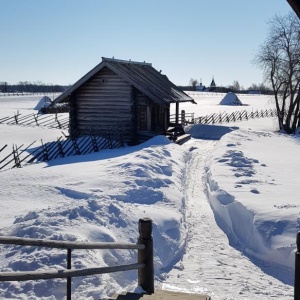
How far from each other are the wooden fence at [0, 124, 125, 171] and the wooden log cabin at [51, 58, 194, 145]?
2.13 feet

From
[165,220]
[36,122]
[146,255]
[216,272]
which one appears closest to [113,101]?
[36,122]

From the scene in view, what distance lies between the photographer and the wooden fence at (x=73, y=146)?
739 inches

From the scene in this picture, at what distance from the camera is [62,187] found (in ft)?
36.7

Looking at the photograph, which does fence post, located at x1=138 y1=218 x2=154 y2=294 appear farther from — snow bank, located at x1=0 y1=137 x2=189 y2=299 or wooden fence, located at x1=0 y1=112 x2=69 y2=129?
wooden fence, located at x1=0 y1=112 x2=69 y2=129

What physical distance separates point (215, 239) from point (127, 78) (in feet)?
46.8

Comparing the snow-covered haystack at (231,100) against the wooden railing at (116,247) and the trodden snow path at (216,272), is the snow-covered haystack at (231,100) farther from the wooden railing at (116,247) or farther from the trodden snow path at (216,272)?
the wooden railing at (116,247)

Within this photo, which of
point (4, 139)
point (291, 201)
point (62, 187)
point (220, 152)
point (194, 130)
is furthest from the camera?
point (194, 130)

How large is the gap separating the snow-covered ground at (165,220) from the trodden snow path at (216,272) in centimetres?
2

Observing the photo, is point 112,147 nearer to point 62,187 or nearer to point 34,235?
point 62,187

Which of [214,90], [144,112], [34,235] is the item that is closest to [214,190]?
[34,235]

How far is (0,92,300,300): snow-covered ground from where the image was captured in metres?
6.43

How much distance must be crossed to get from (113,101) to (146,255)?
18.6 m

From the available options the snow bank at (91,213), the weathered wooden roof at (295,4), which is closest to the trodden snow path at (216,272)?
the snow bank at (91,213)

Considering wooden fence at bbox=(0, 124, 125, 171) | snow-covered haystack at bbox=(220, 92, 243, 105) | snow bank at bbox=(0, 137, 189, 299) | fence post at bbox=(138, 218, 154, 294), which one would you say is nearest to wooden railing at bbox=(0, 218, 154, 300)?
fence post at bbox=(138, 218, 154, 294)
